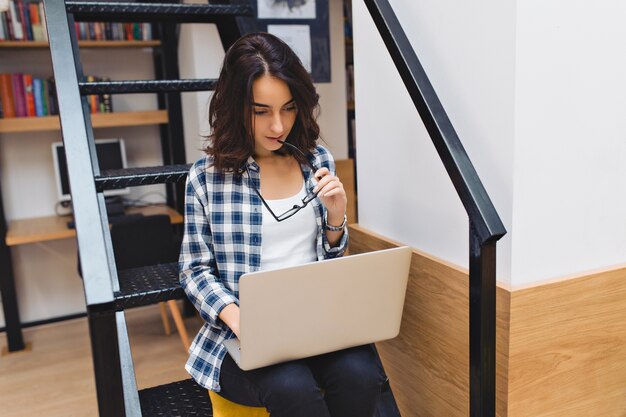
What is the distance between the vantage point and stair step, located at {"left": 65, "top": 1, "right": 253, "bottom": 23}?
1583mm

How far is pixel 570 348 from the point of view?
1179mm

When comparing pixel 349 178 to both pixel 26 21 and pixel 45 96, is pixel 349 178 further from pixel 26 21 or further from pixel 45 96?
pixel 26 21

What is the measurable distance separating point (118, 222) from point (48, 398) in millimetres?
860

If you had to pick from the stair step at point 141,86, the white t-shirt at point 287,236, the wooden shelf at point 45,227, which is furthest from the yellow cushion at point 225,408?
the wooden shelf at point 45,227

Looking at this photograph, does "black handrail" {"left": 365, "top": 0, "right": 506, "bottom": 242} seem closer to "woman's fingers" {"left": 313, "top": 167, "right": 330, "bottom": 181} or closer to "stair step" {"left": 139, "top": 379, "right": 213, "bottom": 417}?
"woman's fingers" {"left": 313, "top": 167, "right": 330, "bottom": 181}

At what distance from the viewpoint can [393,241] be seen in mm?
1499

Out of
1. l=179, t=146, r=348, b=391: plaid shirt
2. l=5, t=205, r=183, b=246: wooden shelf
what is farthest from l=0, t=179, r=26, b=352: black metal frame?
l=179, t=146, r=348, b=391: plaid shirt

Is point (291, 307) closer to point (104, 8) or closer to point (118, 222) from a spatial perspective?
point (104, 8)

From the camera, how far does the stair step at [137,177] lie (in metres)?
1.38

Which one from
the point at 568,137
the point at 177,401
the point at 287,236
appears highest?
the point at 568,137

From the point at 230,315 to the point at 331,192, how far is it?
0.33 metres

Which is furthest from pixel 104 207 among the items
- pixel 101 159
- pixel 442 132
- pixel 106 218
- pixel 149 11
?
pixel 101 159

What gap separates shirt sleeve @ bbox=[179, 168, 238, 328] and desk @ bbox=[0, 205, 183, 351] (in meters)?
1.85

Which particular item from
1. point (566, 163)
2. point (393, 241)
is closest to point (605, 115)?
point (566, 163)
